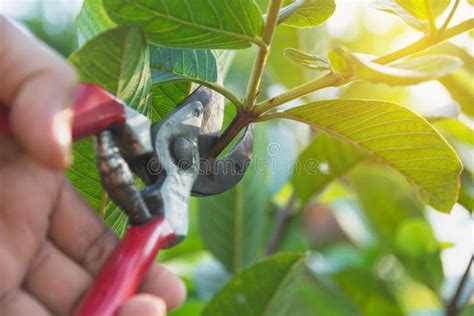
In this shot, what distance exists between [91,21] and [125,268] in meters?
0.40

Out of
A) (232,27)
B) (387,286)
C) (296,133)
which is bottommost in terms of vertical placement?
(387,286)

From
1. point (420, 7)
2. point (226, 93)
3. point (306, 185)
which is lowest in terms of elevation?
point (306, 185)

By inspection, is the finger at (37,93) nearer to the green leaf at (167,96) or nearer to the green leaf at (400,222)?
the green leaf at (167,96)

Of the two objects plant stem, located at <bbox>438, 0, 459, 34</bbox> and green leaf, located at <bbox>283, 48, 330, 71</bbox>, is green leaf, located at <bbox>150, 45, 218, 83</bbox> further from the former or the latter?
plant stem, located at <bbox>438, 0, 459, 34</bbox>

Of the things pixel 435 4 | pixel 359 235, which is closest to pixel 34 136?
pixel 435 4

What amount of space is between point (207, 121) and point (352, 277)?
953mm

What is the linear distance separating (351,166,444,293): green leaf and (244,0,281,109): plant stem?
0.92 meters

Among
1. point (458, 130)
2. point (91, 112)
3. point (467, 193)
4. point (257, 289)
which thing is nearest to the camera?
point (91, 112)

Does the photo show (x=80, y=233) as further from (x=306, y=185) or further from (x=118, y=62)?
(x=306, y=185)

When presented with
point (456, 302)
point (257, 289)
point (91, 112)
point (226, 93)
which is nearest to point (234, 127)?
point (226, 93)

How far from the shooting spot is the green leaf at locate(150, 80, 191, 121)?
3.43 feet

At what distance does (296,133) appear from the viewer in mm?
2180

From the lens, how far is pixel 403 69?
0.74 m

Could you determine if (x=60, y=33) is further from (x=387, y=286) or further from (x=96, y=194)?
(x=96, y=194)
